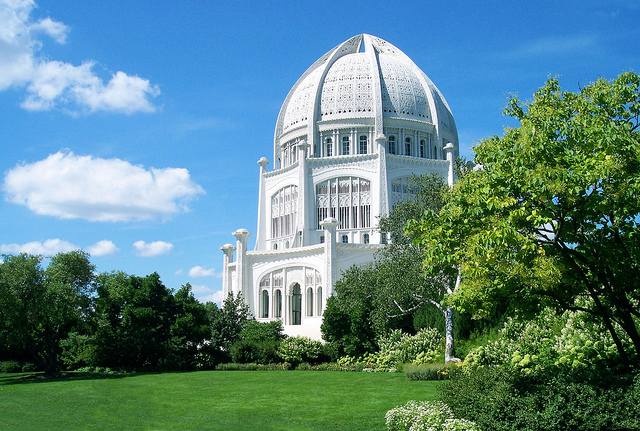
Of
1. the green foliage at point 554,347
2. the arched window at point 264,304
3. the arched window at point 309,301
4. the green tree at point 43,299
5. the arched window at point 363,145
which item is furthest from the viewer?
the arched window at point 363,145

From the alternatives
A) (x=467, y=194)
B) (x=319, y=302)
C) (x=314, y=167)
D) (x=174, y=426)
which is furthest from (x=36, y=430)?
(x=314, y=167)

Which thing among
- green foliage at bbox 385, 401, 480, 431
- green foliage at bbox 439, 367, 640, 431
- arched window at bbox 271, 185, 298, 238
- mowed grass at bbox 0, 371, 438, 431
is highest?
arched window at bbox 271, 185, 298, 238

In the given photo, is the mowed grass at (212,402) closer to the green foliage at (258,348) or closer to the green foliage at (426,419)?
the green foliage at (426,419)

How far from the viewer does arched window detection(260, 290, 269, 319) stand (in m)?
52.1

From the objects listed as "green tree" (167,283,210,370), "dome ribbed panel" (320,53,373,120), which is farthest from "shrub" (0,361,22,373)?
"dome ribbed panel" (320,53,373,120)

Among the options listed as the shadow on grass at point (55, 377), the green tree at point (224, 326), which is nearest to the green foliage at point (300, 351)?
the green tree at point (224, 326)

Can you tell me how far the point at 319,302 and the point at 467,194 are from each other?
34.7 m

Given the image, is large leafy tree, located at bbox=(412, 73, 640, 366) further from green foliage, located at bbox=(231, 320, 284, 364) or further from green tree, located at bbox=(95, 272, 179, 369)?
green tree, located at bbox=(95, 272, 179, 369)

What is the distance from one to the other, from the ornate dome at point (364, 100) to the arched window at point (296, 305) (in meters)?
16.0

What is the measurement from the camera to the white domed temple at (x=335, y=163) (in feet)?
170

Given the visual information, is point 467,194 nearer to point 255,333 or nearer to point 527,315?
point 527,315

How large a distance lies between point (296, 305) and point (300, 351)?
1342 cm

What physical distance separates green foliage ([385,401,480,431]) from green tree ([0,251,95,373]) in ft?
74.9

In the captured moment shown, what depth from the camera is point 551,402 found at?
13.4 m
